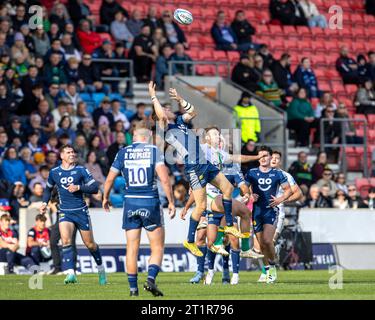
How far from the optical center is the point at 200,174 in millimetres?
19641

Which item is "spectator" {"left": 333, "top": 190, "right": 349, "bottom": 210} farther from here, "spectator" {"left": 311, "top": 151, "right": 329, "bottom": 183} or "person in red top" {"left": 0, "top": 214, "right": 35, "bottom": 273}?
"person in red top" {"left": 0, "top": 214, "right": 35, "bottom": 273}

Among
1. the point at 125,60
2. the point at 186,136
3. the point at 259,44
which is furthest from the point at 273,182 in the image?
the point at 259,44

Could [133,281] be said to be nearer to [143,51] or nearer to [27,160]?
[27,160]

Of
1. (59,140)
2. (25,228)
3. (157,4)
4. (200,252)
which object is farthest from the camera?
(157,4)

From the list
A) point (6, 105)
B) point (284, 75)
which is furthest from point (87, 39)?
point (284, 75)

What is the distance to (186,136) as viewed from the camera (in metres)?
19.7

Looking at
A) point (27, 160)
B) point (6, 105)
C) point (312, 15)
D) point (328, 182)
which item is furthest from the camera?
point (312, 15)

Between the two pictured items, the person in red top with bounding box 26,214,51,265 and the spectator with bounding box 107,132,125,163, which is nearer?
the person in red top with bounding box 26,214,51,265

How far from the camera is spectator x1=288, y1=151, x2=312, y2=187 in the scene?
29.9 metres

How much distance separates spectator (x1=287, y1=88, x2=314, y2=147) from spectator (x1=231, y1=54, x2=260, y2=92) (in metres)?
1.20

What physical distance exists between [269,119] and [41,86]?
613 centimetres

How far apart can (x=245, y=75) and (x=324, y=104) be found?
8.65 feet

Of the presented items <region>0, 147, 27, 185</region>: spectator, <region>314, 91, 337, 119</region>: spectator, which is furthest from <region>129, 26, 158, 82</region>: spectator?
<region>0, 147, 27, 185</region>: spectator
